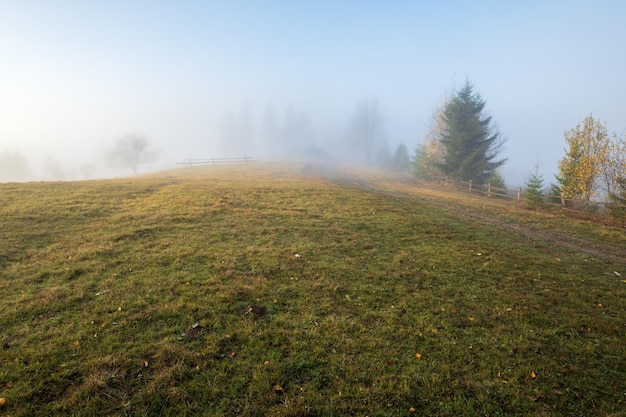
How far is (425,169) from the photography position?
42.2 meters

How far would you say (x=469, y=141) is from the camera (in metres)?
36.2

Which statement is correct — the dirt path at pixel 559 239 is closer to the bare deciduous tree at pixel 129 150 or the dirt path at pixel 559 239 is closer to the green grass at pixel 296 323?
the green grass at pixel 296 323

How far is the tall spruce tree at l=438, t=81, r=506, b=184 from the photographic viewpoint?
3483cm

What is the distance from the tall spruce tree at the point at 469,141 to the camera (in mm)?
34831

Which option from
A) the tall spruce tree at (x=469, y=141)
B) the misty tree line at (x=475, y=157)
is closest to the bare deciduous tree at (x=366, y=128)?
the misty tree line at (x=475, y=157)

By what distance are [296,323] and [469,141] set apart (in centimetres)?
3855

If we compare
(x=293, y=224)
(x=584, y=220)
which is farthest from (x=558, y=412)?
(x=584, y=220)

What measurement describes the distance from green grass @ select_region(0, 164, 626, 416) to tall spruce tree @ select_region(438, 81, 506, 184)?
2566 centimetres

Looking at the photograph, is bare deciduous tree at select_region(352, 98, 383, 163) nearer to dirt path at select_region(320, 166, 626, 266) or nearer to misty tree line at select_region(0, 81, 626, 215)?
misty tree line at select_region(0, 81, 626, 215)

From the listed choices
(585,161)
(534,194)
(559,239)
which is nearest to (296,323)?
(559,239)

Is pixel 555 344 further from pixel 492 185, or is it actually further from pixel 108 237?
pixel 492 185

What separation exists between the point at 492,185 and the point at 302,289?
31.0 meters

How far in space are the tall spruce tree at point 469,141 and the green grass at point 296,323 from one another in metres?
25.7

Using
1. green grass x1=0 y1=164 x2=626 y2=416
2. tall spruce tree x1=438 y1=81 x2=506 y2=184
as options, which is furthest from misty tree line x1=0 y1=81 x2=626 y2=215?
green grass x1=0 y1=164 x2=626 y2=416
